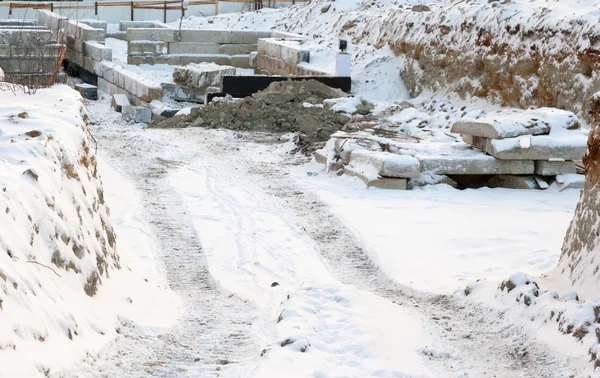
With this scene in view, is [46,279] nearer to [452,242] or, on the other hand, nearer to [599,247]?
[599,247]

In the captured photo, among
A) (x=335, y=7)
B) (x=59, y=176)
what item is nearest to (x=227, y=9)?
(x=335, y=7)

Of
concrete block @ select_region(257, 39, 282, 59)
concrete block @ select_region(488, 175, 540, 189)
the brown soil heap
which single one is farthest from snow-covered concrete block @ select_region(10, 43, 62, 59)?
concrete block @ select_region(257, 39, 282, 59)

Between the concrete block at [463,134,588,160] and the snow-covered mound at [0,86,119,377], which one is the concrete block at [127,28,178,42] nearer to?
the concrete block at [463,134,588,160]

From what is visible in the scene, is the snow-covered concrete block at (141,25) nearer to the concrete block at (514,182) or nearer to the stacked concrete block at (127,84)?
the stacked concrete block at (127,84)

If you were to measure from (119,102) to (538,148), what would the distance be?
1244 cm

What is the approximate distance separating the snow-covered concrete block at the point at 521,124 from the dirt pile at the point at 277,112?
407 centimetres

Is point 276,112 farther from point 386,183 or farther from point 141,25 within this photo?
point 141,25

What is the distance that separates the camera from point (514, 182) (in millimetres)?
11641

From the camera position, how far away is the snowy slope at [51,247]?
14.1 ft

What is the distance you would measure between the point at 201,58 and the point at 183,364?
2122 cm

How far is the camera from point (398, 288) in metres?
7.43

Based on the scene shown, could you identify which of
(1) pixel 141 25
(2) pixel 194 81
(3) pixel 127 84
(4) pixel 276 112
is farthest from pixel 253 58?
(4) pixel 276 112

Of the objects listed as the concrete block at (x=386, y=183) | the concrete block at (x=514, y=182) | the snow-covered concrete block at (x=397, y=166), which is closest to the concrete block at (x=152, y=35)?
the snow-covered concrete block at (x=397, y=166)

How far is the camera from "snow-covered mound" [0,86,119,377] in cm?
429
